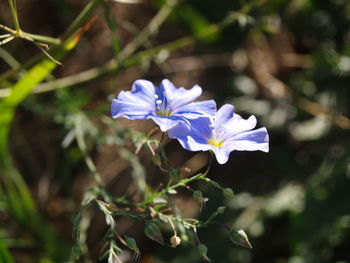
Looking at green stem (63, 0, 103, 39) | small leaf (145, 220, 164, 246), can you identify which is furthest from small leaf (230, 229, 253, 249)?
green stem (63, 0, 103, 39)

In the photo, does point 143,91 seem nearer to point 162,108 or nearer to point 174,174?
point 162,108

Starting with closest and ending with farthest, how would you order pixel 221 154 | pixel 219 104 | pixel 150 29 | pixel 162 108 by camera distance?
1. pixel 221 154
2. pixel 162 108
3. pixel 150 29
4. pixel 219 104

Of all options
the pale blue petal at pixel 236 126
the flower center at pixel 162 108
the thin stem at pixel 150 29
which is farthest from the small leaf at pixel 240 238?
the thin stem at pixel 150 29

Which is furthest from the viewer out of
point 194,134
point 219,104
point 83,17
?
point 219,104

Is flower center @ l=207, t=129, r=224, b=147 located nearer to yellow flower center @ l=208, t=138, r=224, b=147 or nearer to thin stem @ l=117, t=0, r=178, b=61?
yellow flower center @ l=208, t=138, r=224, b=147

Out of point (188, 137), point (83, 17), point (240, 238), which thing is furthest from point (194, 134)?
point (83, 17)

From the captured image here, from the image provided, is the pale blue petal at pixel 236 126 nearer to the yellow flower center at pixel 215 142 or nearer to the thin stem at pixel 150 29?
the yellow flower center at pixel 215 142

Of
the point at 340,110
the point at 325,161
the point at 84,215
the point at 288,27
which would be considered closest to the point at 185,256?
the point at 84,215
